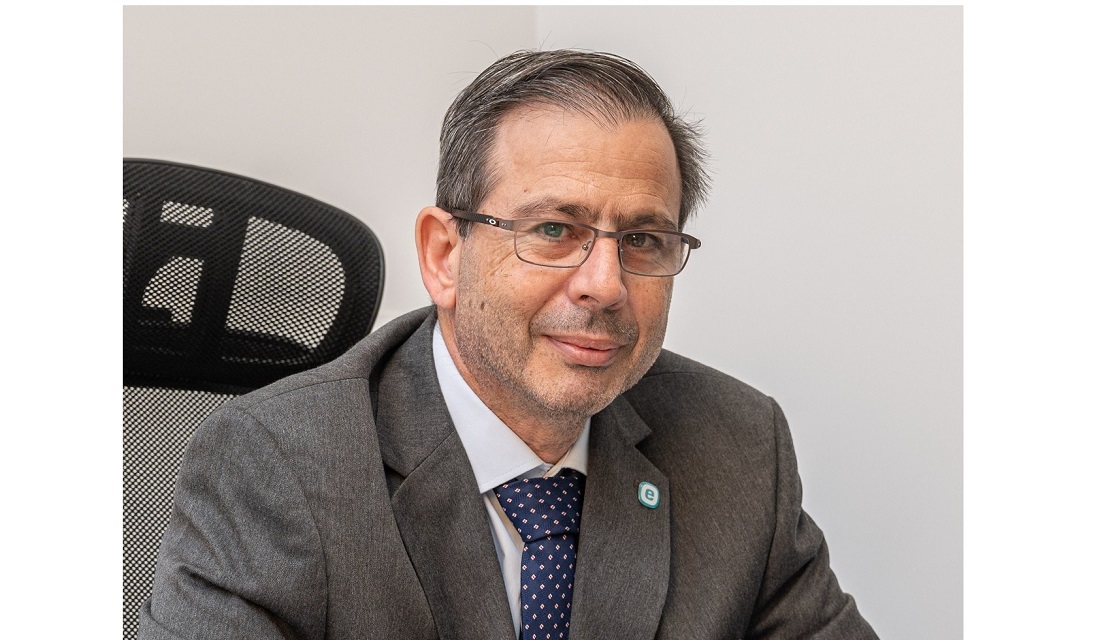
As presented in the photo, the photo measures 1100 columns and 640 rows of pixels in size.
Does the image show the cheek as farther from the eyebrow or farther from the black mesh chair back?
the black mesh chair back

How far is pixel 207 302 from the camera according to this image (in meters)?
1.39

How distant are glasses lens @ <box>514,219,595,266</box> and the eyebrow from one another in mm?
12

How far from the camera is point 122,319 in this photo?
1.34 meters

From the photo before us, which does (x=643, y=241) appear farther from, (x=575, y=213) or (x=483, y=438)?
(x=483, y=438)

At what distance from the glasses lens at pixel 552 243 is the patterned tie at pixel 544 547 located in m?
0.30

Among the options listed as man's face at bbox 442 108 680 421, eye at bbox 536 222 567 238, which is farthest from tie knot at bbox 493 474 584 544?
eye at bbox 536 222 567 238

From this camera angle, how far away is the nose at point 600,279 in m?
1.24

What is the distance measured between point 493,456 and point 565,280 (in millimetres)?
255

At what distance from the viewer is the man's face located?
1257 mm

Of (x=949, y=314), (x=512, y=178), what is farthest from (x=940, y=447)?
(x=512, y=178)

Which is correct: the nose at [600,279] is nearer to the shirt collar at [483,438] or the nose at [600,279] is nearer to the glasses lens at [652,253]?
the glasses lens at [652,253]
